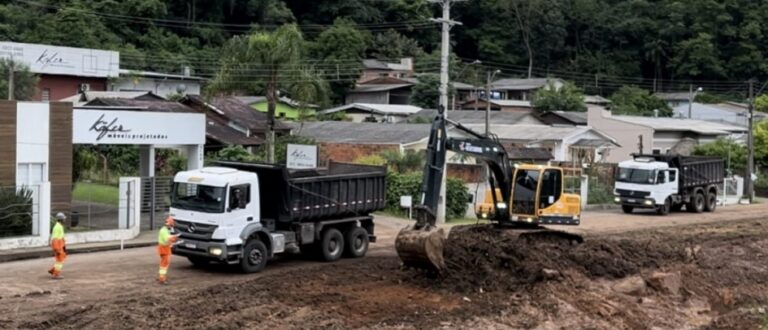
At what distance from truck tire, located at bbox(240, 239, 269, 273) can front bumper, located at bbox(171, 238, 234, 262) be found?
0.39m

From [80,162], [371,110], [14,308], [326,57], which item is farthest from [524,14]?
[14,308]

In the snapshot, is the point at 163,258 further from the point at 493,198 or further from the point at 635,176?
the point at 635,176

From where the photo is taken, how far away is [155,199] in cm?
3191

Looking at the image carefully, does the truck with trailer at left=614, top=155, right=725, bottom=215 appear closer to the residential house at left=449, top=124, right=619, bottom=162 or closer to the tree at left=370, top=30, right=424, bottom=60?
the residential house at left=449, top=124, right=619, bottom=162

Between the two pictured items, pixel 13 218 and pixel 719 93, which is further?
pixel 719 93

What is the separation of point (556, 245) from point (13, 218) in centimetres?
1552

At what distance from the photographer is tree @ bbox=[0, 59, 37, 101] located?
48156mm

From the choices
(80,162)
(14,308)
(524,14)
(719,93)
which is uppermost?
(524,14)

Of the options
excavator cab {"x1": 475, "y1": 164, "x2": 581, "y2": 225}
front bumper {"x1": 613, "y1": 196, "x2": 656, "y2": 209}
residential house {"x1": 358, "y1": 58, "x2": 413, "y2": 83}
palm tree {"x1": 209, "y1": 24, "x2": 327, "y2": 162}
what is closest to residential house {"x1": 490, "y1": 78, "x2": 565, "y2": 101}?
residential house {"x1": 358, "y1": 58, "x2": 413, "y2": 83}

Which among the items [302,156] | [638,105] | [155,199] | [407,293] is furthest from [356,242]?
[638,105]

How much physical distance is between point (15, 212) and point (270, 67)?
496 inches

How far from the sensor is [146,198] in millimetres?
32438

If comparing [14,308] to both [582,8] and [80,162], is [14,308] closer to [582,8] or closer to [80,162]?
[80,162]

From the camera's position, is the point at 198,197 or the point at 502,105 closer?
the point at 198,197
